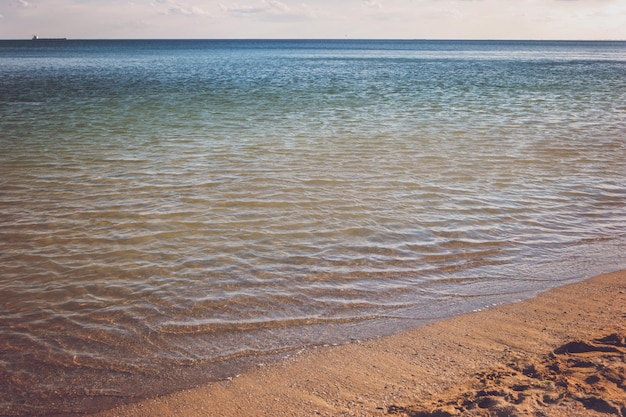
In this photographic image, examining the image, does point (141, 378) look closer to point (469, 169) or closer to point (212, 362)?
point (212, 362)

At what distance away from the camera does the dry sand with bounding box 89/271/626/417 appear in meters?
3.54

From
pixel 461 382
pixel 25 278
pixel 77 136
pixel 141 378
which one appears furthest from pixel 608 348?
pixel 77 136

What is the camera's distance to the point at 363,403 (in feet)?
12.7

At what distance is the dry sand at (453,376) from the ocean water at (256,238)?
0.30 metres

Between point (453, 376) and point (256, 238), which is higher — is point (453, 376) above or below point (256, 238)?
below

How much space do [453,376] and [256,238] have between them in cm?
389

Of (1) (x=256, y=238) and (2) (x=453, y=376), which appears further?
(1) (x=256, y=238)

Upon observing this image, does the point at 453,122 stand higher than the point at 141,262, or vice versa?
the point at 453,122

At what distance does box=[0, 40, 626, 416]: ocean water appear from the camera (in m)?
4.84

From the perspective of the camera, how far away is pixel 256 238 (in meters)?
7.44

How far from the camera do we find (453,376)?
4.18 meters

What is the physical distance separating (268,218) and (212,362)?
12.8ft

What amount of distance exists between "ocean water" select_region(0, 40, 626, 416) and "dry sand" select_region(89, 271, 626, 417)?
30 centimetres

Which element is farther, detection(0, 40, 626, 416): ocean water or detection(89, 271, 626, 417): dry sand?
detection(0, 40, 626, 416): ocean water
